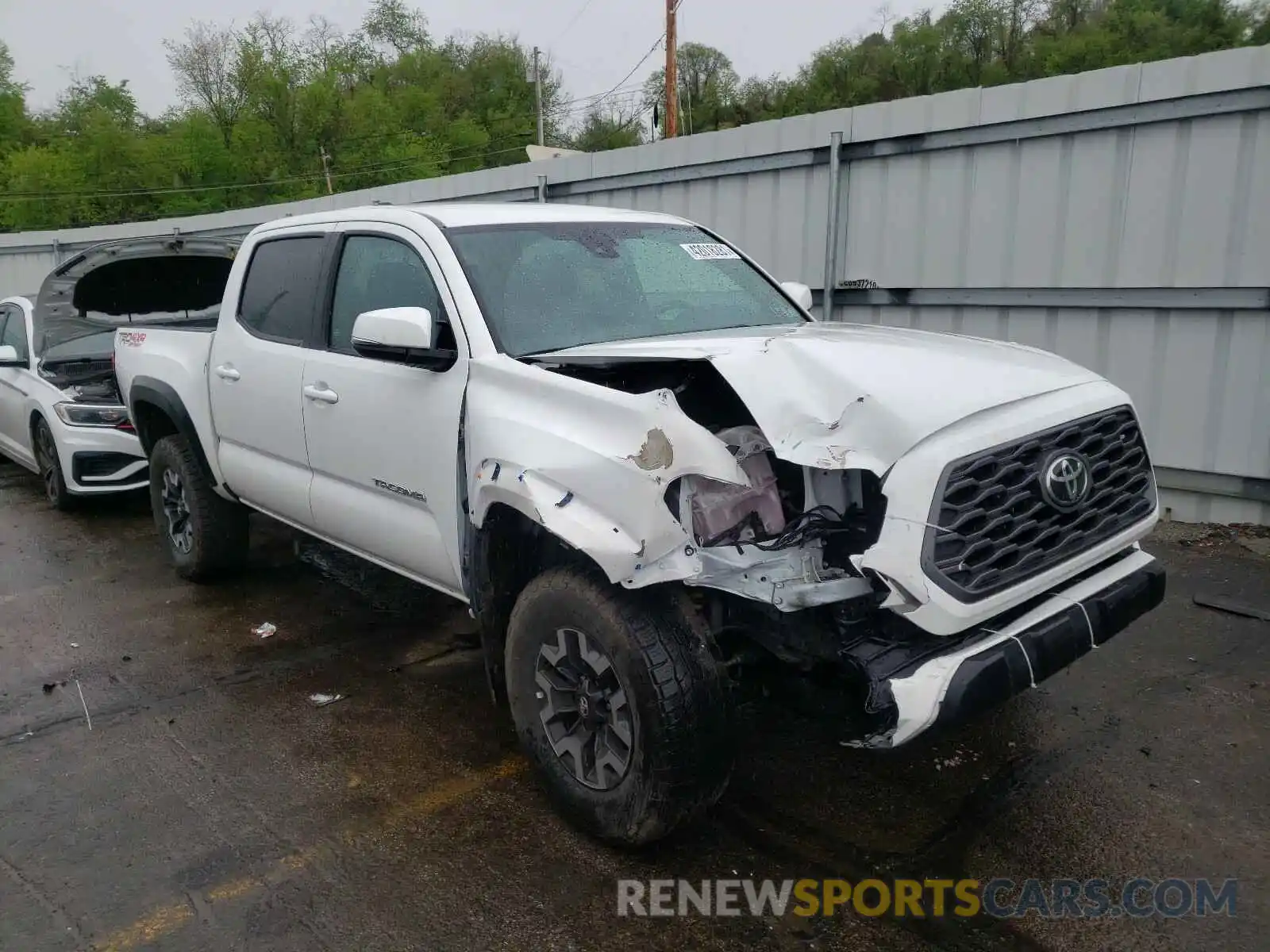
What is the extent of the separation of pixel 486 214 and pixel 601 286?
1.96ft

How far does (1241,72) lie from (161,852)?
6469 millimetres

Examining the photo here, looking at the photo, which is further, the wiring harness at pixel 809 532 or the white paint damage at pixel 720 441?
the wiring harness at pixel 809 532

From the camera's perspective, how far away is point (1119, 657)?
4250 millimetres

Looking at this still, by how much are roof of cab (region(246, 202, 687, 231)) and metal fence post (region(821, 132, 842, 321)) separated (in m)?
3.16

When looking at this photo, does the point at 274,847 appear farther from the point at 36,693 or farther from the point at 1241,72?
the point at 1241,72

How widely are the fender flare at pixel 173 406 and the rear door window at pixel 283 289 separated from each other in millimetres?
814

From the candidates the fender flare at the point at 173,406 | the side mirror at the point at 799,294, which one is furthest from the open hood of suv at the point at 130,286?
the side mirror at the point at 799,294

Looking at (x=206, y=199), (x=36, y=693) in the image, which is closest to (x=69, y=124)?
(x=206, y=199)

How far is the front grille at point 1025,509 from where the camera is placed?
8.14 ft

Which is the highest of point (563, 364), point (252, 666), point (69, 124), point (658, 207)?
point (69, 124)

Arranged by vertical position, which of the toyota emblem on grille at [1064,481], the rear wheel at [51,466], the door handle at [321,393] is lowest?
the rear wheel at [51,466]

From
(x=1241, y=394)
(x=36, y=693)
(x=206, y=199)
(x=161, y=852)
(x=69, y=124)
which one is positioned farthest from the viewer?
(x=69, y=124)

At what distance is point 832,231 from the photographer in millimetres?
7363

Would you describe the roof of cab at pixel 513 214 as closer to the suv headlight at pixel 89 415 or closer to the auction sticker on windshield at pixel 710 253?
the auction sticker on windshield at pixel 710 253
